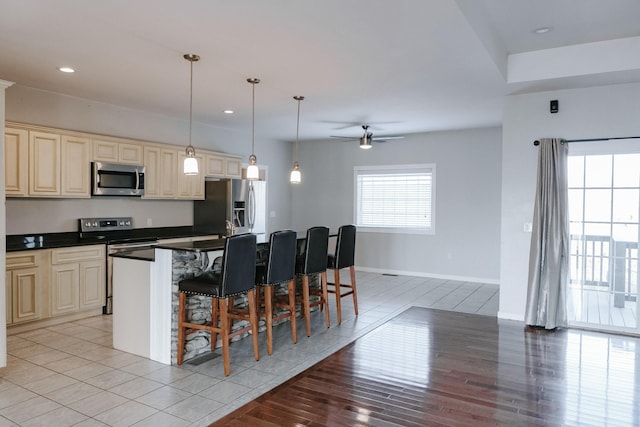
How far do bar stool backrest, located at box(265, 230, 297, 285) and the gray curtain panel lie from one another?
2.71 m

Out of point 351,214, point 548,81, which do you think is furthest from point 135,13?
point 351,214

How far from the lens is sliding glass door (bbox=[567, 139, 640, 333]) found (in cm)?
460

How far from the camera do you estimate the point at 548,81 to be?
453 centimetres

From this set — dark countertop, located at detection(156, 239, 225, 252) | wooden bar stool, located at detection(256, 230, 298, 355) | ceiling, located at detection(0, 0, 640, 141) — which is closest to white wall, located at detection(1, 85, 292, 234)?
ceiling, located at detection(0, 0, 640, 141)

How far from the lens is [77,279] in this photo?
4855mm

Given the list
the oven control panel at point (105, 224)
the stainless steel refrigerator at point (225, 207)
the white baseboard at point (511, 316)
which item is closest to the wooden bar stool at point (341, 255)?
the white baseboard at point (511, 316)

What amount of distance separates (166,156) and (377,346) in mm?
3947

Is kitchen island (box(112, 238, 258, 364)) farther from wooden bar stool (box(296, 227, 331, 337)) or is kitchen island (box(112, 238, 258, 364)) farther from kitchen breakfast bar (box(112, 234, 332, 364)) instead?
wooden bar stool (box(296, 227, 331, 337))

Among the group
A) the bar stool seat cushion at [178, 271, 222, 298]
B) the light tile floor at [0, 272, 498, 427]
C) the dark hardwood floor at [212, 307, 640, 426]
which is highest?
the bar stool seat cushion at [178, 271, 222, 298]

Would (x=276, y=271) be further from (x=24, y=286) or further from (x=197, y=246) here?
(x=24, y=286)

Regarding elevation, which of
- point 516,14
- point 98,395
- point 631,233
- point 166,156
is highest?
point 516,14

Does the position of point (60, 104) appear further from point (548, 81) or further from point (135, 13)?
point (548, 81)

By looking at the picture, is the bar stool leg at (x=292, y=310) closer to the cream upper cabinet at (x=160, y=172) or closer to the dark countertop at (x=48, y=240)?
the dark countertop at (x=48, y=240)

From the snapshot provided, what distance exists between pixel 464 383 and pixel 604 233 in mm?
2616
